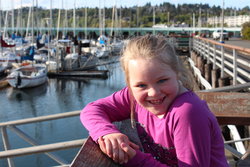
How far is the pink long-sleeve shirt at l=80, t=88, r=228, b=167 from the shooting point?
4.61ft

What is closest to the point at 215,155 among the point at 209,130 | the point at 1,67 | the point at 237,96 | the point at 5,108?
the point at 209,130

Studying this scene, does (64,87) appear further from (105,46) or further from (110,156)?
(110,156)

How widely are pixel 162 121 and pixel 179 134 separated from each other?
0.14 m

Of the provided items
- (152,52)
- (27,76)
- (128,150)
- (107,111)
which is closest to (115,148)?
(128,150)

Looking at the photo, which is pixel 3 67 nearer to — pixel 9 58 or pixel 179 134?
pixel 9 58

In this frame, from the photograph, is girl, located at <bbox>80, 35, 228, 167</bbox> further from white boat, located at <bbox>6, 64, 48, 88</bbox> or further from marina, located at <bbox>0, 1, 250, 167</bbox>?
white boat, located at <bbox>6, 64, 48, 88</bbox>

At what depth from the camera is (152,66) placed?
148 centimetres

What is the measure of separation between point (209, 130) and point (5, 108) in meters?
22.9

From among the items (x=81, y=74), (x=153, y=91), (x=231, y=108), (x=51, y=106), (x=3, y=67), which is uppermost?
(x=153, y=91)

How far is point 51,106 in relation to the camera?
23.3m

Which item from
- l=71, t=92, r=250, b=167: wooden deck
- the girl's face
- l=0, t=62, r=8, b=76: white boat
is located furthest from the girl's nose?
l=0, t=62, r=8, b=76: white boat

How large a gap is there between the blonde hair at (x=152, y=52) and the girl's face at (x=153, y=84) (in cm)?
2

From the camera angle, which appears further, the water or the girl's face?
the water

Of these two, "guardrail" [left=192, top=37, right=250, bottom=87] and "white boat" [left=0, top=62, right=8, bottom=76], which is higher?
"guardrail" [left=192, top=37, right=250, bottom=87]
